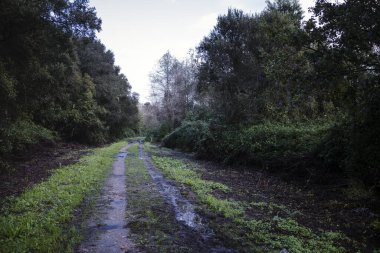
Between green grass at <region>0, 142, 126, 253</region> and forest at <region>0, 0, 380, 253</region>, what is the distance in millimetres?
45

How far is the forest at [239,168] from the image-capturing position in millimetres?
8031

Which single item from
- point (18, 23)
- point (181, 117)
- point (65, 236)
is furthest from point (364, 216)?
point (181, 117)

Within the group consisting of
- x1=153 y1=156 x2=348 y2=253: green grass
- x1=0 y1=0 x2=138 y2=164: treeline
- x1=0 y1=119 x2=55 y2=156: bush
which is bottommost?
x1=153 y1=156 x2=348 y2=253: green grass

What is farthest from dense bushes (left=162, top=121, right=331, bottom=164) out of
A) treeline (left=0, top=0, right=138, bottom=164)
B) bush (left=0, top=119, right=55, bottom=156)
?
bush (left=0, top=119, right=55, bottom=156)

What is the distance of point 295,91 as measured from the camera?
1081 centimetres

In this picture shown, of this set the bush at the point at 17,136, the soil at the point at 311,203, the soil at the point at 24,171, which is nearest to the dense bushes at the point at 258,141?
the soil at the point at 311,203

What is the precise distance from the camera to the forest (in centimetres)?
803

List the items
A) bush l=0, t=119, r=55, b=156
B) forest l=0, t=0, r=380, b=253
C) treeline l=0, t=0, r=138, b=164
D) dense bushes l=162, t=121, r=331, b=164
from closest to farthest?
1. forest l=0, t=0, r=380, b=253
2. treeline l=0, t=0, r=138, b=164
3. bush l=0, t=119, r=55, b=156
4. dense bushes l=162, t=121, r=331, b=164

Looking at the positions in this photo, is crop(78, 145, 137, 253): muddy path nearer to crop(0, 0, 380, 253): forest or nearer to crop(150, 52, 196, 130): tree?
crop(0, 0, 380, 253): forest

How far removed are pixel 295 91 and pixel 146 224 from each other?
6.32 m

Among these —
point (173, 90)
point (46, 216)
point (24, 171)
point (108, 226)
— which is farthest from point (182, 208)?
point (173, 90)

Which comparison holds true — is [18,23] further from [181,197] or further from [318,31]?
[318,31]

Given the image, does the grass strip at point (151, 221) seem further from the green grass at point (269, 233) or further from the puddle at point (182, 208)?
the green grass at point (269, 233)

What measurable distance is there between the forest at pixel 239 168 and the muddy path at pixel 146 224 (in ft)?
0.15
